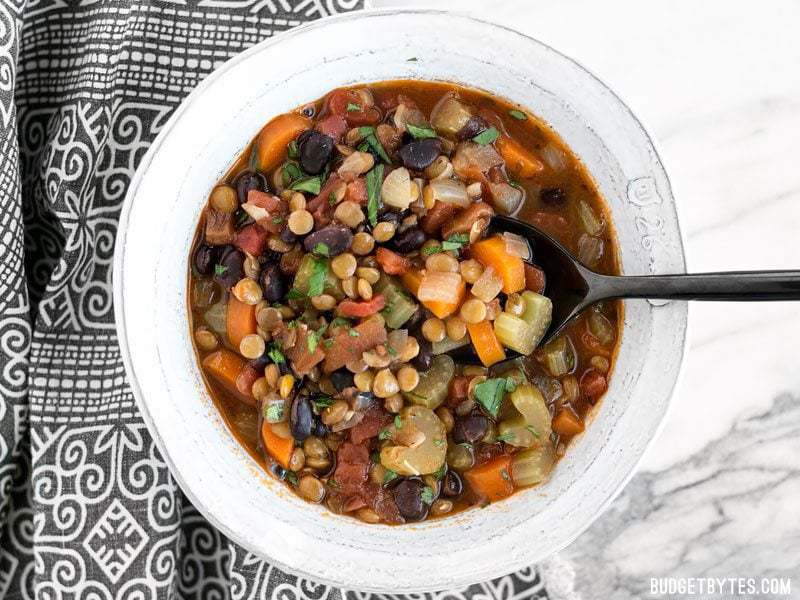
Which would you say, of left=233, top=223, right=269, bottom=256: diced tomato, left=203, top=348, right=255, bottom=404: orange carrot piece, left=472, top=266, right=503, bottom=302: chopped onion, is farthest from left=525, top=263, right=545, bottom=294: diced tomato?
left=203, top=348, right=255, bottom=404: orange carrot piece

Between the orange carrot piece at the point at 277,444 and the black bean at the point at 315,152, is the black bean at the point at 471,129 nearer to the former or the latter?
the black bean at the point at 315,152

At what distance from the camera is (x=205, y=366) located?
3.05 metres

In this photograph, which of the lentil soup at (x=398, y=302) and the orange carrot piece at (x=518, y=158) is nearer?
the lentil soup at (x=398, y=302)

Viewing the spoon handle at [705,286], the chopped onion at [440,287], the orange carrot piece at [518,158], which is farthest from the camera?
the orange carrot piece at [518,158]

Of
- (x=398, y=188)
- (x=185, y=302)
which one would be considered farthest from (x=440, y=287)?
(x=185, y=302)

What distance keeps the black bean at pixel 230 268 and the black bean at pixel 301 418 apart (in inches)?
20.9

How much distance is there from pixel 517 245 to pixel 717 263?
114cm

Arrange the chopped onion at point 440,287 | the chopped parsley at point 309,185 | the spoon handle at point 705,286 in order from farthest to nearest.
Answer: the chopped parsley at point 309,185 → the chopped onion at point 440,287 → the spoon handle at point 705,286

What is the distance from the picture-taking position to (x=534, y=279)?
291cm

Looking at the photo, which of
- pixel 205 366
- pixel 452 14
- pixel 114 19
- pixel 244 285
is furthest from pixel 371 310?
pixel 114 19

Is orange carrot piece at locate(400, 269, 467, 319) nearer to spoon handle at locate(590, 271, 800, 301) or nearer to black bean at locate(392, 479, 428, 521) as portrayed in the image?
spoon handle at locate(590, 271, 800, 301)

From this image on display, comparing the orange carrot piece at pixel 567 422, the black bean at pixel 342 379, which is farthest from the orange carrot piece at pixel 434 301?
the orange carrot piece at pixel 567 422

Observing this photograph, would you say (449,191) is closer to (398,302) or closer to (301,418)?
(398,302)

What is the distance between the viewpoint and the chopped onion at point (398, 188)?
2779mm
